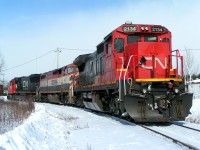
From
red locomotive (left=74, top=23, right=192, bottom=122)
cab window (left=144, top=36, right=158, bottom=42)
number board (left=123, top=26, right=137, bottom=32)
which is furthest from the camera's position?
cab window (left=144, top=36, right=158, bottom=42)

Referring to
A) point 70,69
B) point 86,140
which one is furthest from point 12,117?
point 70,69

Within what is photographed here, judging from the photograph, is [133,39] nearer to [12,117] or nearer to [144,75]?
[144,75]

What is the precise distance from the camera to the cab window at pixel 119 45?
12.4 metres

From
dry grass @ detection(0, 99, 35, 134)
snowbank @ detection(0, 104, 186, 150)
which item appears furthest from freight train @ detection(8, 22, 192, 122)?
dry grass @ detection(0, 99, 35, 134)

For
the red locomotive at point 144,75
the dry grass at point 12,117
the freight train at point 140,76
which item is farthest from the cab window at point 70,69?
the red locomotive at point 144,75

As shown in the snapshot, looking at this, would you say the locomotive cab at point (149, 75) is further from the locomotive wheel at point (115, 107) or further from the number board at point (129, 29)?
the locomotive wheel at point (115, 107)

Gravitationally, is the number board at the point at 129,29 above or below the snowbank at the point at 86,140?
above

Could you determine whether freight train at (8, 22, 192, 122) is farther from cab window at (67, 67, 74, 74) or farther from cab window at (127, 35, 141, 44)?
cab window at (67, 67, 74, 74)

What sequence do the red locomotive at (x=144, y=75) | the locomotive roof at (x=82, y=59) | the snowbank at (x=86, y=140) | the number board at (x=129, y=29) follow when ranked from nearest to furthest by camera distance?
the snowbank at (x=86, y=140) → the red locomotive at (x=144, y=75) → the number board at (x=129, y=29) → the locomotive roof at (x=82, y=59)

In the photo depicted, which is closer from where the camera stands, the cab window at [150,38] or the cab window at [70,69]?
the cab window at [150,38]

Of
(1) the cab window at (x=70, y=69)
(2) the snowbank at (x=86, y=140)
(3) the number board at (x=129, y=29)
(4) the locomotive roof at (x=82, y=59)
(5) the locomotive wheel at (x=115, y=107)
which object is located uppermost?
(3) the number board at (x=129, y=29)

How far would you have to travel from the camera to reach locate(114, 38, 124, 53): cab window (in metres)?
12.4

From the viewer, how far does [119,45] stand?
12.4 meters

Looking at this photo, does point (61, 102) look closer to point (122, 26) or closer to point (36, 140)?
point (122, 26)
